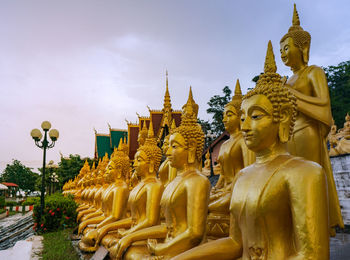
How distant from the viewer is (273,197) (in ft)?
6.73

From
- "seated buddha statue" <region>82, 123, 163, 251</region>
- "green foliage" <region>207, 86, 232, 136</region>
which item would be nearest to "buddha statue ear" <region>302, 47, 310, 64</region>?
"seated buddha statue" <region>82, 123, 163, 251</region>

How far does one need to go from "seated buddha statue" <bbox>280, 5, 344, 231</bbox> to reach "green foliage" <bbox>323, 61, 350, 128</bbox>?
59.1 feet

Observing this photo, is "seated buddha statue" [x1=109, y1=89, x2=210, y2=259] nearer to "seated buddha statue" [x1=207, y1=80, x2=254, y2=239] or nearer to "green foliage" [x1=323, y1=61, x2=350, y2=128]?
"seated buddha statue" [x1=207, y1=80, x2=254, y2=239]

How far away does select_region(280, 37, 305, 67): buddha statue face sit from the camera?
11.6ft

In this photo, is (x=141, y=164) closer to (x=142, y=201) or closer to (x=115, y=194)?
(x=142, y=201)

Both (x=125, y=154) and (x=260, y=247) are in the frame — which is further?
(x=125, y=154)

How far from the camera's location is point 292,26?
3.63 metres

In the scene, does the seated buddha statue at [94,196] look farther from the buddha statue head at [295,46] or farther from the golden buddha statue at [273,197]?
the golden buddha statue at [273,197]

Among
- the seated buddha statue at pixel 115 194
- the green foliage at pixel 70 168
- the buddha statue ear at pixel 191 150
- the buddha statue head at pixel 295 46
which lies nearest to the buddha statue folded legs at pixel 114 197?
the seated buddha statue at pixel 115 194

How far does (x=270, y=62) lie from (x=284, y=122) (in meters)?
0.57

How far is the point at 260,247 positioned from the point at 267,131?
76cm

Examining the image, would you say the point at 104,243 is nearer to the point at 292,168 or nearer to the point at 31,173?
the point at 292,168

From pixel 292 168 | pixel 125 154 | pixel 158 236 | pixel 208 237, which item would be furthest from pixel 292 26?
pixel 125 154

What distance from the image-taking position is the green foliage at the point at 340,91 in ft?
65.4
